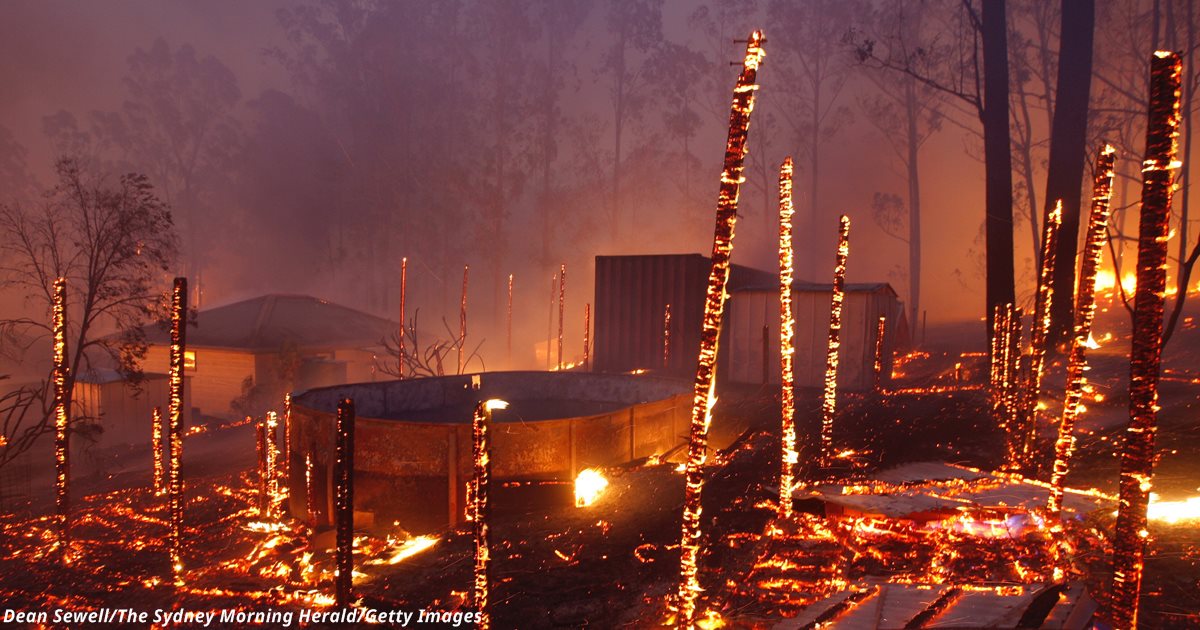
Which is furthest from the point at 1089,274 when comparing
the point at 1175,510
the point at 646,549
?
the point at 646,549

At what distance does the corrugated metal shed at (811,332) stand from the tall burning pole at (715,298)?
11359 millimetres

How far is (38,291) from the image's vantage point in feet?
159

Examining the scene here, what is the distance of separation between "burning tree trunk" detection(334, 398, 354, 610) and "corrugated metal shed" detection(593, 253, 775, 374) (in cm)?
1306

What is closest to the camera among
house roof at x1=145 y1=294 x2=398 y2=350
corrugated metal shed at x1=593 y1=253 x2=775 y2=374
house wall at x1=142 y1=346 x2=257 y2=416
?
corrugated metal shed at x1=593 y1=253 x2=775 y2=374

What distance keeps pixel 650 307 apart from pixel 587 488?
10712 mm

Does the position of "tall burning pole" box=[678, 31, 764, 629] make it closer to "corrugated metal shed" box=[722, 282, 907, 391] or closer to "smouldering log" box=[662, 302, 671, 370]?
"corrugated metal shed" box=[722, 282, 907, 391]

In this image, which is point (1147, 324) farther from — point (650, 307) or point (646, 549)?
point (650, 307)

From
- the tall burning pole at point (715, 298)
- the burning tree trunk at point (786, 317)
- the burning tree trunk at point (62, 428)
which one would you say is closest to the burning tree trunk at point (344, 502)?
the tall burning pole at point (715, 298)

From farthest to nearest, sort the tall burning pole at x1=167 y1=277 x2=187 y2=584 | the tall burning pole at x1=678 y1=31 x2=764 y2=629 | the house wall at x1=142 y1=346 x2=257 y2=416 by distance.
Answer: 1. the house wall at x1=142 y1=346 x2=257 y2=416
2. the tall burning pole at x1=167 y1=277 x2=187 y2=584
3. the tall burning pole at x1=678 y1=31 x2=764 y2=629

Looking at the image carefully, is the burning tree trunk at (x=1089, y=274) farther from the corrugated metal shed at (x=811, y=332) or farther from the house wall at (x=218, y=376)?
the house wall at (x=218, y=376)

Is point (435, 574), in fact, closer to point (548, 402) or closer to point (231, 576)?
point (231, 576)

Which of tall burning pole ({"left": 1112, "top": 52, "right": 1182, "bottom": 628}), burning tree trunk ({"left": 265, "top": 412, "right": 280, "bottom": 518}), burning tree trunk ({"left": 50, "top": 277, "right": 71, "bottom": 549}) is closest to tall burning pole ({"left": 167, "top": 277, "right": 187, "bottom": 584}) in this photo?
burning tree trunk ({"left": 50, "top": 277, "right": 71, "bottom": 549})

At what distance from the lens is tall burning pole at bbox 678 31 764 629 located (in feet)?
12.1

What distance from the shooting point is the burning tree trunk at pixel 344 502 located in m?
5.37
